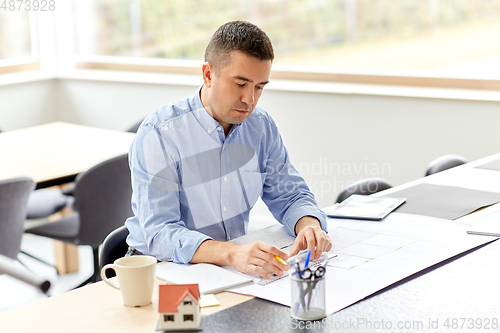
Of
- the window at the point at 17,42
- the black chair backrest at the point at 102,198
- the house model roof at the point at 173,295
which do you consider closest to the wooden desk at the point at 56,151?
the black chair backrest at the point at 102,198

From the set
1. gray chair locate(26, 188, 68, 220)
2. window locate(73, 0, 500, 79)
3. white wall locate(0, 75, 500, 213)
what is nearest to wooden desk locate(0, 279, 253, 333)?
gray chair locate(26, 188, 68, 220)

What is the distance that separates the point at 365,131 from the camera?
3.32m

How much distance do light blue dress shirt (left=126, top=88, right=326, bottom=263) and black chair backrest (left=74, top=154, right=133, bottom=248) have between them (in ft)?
3.09

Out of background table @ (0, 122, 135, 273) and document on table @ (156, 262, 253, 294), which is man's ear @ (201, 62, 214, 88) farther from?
background table @ (0, 122, 135, 273)

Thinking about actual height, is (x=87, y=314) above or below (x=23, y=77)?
below

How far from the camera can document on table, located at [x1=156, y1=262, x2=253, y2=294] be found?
1.22 m

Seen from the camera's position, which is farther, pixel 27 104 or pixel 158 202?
pixel 27 104

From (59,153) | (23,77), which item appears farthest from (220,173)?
(23,77)

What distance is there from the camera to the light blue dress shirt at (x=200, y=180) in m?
1.47

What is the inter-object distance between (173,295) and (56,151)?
6.87 feet

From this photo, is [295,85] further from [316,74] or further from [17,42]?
[17,42]

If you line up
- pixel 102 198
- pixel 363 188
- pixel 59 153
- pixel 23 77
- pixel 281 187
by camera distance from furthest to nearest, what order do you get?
pixel 23 77, pixel 59 153, pixel 102 198, pixel 363 188, pixel 281 187

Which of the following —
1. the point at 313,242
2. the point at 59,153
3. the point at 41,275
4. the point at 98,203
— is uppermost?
the point at 313,242

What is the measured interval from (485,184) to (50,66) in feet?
Answer: 12.1
